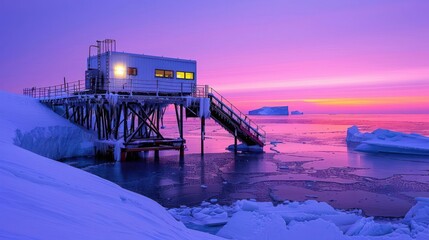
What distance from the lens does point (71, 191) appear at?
7156 millimetres

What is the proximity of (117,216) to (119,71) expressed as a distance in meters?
20.4

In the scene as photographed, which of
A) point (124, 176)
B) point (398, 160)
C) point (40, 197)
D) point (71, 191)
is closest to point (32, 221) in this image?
point (40, 197)

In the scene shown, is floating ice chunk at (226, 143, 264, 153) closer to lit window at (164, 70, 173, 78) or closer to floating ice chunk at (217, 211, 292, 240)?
lit window at (164, 70, 173, 78)

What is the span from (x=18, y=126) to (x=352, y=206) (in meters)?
20.0

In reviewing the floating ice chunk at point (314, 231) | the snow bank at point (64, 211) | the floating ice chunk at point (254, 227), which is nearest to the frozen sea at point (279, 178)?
the floating ice chunk at point (254, 227)

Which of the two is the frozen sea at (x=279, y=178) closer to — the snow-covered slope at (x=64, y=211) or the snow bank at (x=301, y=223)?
the snow bank at (x=301, y=223)

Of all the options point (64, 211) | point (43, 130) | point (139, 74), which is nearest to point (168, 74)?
point (139, 74)

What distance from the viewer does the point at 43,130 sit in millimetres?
25062

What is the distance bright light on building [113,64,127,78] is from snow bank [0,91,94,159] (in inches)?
247

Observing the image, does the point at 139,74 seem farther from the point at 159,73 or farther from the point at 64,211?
the point at 64,211

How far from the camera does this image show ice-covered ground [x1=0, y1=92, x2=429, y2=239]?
4.75 metres

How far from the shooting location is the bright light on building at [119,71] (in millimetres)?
25450

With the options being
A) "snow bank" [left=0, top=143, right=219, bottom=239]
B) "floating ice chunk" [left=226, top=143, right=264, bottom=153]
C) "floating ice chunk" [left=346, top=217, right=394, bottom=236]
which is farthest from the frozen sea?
"snow bank" [left=0, top=143, right=219, bottom=239]

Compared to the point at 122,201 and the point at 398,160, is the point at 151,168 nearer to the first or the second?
the point at 122,201
